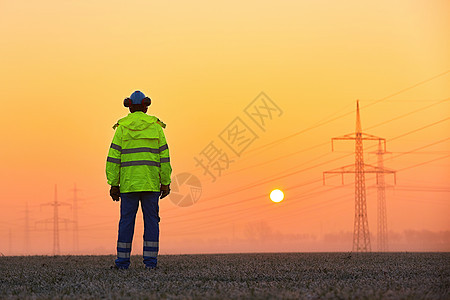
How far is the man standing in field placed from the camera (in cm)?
1139

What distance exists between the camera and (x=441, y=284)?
825 cm

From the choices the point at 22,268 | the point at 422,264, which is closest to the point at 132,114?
the point at 22,268

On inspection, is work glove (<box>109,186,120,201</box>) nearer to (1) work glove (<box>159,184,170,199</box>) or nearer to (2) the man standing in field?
(2) the man standing in field

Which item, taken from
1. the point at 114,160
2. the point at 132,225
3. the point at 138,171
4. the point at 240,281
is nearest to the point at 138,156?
the point at 138,171

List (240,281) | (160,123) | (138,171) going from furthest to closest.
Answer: (160,123) < (138,171) < (240,281)

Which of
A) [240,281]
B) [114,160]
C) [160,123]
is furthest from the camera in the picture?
[160,123]

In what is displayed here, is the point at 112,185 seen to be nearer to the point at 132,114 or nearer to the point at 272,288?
the point at 132,114

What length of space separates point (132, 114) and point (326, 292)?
5.38m

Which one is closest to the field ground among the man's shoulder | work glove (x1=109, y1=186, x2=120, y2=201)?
work glove (x1=109, y1=186, x2=120, y2=201)

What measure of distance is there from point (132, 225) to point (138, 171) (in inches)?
38.8

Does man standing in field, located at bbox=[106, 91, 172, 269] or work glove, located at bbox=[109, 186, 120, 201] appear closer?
man standing in field, located at bbox=[106, 91, 172, 269]

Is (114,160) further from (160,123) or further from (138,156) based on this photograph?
(160,123)

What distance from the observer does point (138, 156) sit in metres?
11.4

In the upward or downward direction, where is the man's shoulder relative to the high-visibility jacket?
upward
